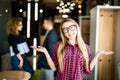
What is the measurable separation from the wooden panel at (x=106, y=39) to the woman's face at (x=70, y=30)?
2127 millimetres

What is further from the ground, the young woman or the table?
the young woman

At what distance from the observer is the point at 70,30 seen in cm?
228

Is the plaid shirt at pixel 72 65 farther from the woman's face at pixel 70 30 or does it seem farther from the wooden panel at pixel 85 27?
the wooden panel at pixel 85 27

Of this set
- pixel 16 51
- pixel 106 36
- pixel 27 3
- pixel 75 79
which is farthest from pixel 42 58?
pixel 27 3

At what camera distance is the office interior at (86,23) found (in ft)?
14.3

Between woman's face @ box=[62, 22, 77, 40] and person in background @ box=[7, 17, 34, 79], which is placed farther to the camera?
person in background @ box=[7, 17, 34, 79]

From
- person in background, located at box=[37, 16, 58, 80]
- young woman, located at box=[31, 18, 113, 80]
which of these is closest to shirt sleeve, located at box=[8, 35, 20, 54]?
person in background, located at box=[37, 16, 58, 80]

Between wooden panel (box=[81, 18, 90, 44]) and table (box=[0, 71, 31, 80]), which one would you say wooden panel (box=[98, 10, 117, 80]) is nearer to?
wooden panel (box=[81, 18, 90, 44])

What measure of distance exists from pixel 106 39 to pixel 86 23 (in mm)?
1004

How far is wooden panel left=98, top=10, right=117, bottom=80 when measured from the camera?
4.38 metres

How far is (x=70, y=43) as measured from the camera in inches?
91.4

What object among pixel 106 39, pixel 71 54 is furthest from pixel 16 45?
pixel 71 54

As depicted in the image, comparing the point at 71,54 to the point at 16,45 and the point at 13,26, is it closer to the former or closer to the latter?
the point at 16,45

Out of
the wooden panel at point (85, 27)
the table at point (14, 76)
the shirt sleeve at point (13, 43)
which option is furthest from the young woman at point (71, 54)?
the wooden panel at point (85, 27)
